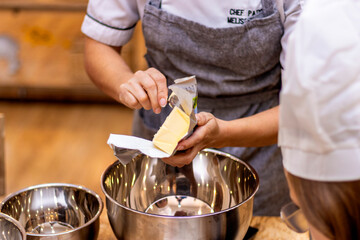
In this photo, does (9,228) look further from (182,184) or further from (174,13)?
(174,13)

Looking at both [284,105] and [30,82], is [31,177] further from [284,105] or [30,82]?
[284,105]

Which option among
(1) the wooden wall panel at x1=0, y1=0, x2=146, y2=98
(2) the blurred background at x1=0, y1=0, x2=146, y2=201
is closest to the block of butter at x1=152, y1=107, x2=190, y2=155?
(2) the blurred background at x1=0, y1=0, x2=146, y2=201

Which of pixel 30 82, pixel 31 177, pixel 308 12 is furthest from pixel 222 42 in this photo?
pixel 30 82

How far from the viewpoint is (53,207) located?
1143 millimetres

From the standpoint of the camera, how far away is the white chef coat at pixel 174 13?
1269mm

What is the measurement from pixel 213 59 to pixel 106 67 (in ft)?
1.07

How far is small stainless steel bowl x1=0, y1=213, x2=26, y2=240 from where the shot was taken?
35.6 inches

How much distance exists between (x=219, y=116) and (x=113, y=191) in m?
0.45

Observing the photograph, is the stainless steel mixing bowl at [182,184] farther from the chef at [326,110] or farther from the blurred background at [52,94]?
the blurred background at [52,94]

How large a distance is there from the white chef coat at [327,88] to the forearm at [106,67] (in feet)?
2.72

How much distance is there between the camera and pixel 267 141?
4.31ft

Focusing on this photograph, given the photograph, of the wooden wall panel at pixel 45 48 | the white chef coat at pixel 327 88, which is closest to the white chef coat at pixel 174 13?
the white chef coat at pixel 327 88

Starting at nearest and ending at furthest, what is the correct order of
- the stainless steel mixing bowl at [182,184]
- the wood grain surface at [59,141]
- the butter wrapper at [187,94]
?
the butter wrapper at [187,94] < the stainless steel mixing bowl at [182,184] < the wood grain surface at [59,141]

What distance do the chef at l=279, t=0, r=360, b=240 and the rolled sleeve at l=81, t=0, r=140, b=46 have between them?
36.0 inches
